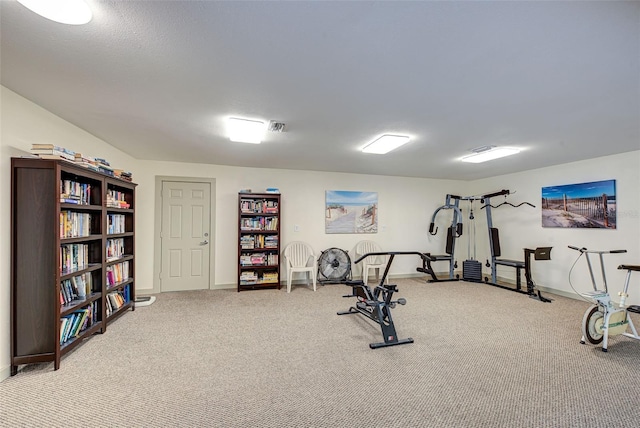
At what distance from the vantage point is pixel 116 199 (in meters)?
3.81

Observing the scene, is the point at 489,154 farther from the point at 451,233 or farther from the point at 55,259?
the point at 55,259

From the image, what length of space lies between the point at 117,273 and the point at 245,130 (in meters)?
2.58

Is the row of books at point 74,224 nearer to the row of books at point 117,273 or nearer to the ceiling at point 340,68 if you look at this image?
the row of books at point 117,273

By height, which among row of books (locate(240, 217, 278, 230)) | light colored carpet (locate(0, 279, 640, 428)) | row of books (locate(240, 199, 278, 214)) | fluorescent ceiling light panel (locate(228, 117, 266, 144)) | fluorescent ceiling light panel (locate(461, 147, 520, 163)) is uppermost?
fluorescent ceiling light panel (locate(228, 117, 266, 144))

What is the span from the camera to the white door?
519cm

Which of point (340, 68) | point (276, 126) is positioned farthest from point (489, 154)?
point (340, 68)

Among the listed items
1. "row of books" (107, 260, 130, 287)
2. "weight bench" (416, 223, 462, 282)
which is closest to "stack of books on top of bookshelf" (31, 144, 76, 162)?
"row of books" (107, 260, 130, 287)

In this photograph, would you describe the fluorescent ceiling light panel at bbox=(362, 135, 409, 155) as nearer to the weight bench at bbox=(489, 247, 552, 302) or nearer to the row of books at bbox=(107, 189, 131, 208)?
the weight bench at bbox=(489, 247, 552, 302)

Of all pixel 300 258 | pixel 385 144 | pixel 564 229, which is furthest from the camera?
pixel 300 258

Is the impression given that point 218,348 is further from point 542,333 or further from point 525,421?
point 542,333

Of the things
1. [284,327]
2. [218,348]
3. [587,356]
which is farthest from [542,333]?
[218,348]

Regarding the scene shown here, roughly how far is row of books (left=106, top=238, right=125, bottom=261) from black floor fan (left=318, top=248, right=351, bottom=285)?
3.32m

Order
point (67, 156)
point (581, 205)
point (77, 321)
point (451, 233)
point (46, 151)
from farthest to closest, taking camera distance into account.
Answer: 1. point (451, 233)
2. point (581, 205)
3. point (77, 321)
4. point (67, 156)
5. point (46, 151)

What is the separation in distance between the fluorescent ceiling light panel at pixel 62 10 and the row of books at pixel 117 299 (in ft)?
10.6
